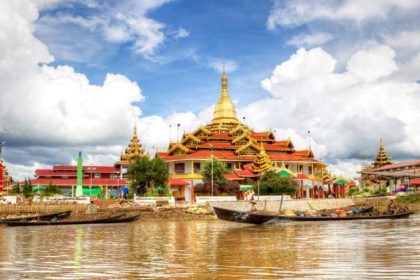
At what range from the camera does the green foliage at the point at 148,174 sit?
54062 mm

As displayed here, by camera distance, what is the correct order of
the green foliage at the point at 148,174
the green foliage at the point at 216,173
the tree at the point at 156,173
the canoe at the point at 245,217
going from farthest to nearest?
1. the green foliage at the point at 148,174
2. the tree at the point at 156,173
3. the green foliage at the point at 216,173
4. the canoe at the point at 245,217

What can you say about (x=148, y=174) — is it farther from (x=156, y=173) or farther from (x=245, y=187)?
(x=245, y=187)

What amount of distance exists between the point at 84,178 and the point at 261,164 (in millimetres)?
38460

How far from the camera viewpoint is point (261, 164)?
59.2 meters

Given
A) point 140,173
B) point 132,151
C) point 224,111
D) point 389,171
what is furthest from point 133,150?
point 389,171

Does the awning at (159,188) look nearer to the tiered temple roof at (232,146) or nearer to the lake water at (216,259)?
the tiered temple roof at (232,146)

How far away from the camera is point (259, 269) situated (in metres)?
12.7

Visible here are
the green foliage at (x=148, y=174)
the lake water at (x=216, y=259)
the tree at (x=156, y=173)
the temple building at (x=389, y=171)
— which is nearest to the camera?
the lake water at (x=216, y=259)

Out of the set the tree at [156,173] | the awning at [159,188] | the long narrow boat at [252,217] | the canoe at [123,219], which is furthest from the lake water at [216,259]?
the awning at [159,188]

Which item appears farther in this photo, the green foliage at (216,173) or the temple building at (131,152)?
the temple building at (131,152)

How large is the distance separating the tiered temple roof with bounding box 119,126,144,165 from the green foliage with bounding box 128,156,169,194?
25.9 meters

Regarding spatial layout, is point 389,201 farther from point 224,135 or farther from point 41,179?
point 41,179

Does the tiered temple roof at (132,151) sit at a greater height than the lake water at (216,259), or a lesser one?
greater

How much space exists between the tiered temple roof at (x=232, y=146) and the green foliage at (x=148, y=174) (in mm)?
6643
